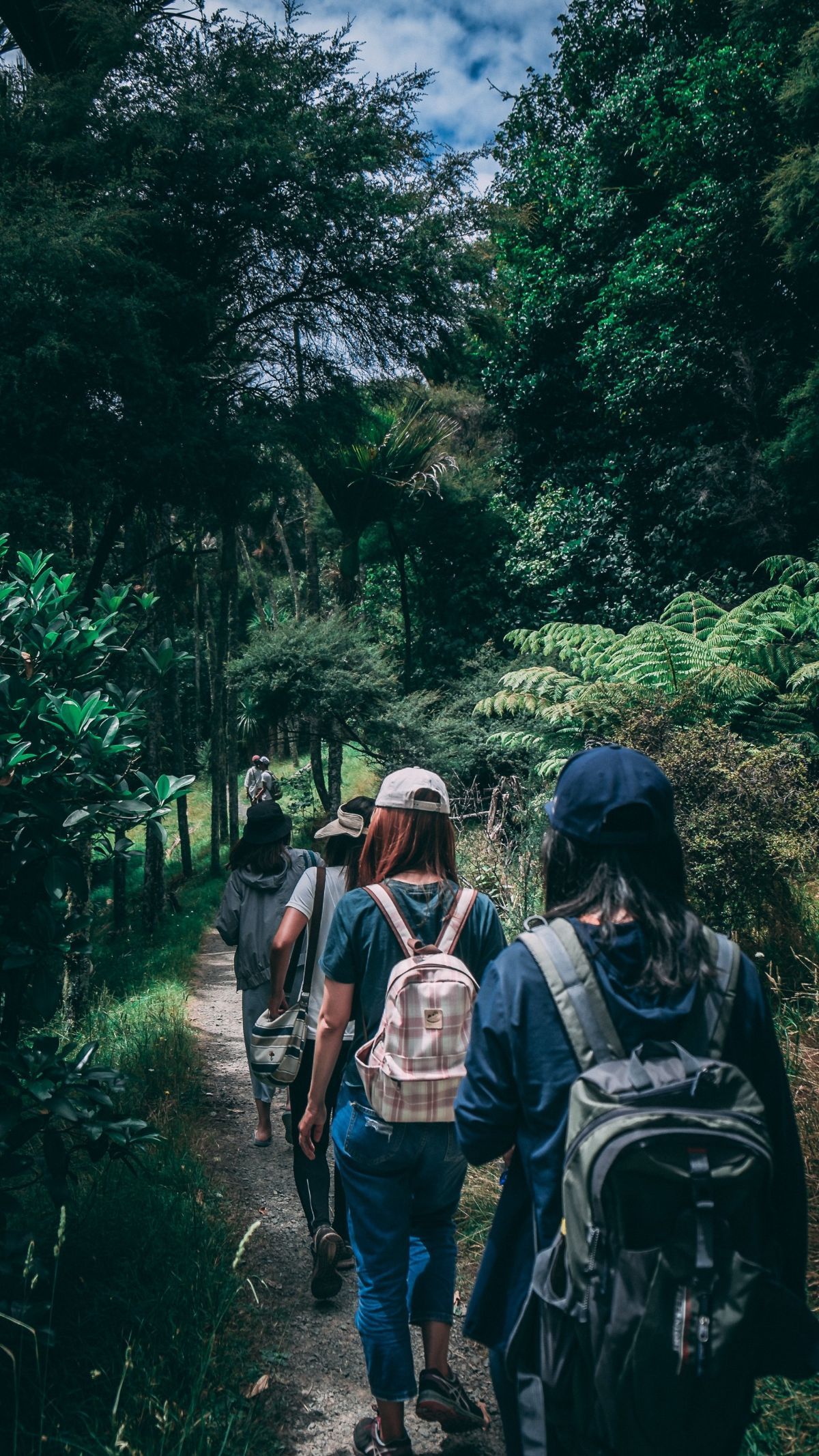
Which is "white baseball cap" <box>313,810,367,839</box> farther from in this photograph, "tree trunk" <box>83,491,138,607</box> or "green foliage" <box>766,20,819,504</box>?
"green foliage" <box>766,20,819,504</box>

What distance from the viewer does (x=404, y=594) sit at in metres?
20.0

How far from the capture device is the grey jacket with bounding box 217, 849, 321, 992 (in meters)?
4.91

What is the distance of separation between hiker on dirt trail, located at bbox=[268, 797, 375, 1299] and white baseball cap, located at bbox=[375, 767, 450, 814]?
754 mm

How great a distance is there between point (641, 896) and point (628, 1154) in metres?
0.47

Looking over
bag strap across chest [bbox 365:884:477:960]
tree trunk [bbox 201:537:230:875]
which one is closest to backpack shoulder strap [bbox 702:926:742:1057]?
bag strap across chest [bbox 365:884:477:960]

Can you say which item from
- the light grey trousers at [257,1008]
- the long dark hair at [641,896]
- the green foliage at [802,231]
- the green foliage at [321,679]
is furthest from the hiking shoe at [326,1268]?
the green foliage at [321,679]

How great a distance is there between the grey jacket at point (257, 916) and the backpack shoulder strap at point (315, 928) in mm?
1240

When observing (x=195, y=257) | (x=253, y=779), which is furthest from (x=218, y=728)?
(x=195, y=257)

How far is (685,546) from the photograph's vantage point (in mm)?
14219

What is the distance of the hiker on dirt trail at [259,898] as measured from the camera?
4.87 meters

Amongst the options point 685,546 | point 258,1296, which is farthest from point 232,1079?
point 685,546

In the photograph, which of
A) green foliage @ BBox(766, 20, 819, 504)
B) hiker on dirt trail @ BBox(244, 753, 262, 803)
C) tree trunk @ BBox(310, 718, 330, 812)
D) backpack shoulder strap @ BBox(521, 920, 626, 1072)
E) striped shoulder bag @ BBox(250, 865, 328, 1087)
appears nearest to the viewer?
backpack shoulder strap @ BBox(521, 920, 626, 1072)

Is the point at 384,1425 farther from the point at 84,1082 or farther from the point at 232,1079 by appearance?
the point at 232,1079

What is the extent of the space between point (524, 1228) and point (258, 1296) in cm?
235
